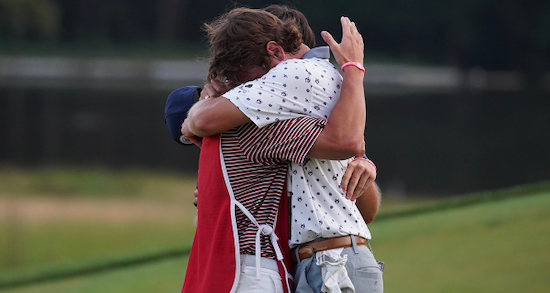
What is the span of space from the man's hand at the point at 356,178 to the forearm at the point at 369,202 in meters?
0.13

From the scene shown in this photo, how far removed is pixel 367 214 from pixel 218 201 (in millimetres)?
413

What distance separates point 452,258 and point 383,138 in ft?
38.3

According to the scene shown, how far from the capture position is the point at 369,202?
1569 mm

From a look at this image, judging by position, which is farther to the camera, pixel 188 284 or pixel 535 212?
pixel 535 212

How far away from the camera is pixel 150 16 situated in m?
39.3

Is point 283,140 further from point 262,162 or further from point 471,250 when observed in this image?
point 471,250

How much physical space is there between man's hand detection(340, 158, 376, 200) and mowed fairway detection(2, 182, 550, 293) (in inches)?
62.0

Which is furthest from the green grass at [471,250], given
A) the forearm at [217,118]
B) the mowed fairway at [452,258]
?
the forearm at [217,118]

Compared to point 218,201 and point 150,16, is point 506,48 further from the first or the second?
point 218,201

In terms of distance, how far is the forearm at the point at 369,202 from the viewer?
1554 mm

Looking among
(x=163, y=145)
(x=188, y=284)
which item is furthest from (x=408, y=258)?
(x=163, y=145)

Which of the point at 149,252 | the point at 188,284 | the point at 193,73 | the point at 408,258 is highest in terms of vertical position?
the point at 188,284

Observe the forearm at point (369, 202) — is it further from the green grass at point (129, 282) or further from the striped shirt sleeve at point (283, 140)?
the green grass at point (129, 282)

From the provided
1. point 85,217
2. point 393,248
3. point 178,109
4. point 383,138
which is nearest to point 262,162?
point 178,109
